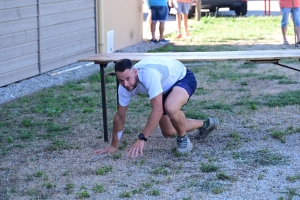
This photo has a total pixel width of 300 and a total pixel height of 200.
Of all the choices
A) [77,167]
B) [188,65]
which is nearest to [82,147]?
[77,167]

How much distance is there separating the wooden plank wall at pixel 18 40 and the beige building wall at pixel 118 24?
7.29 feet

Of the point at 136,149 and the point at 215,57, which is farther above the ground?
the point at 215,57

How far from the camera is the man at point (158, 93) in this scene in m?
4.85

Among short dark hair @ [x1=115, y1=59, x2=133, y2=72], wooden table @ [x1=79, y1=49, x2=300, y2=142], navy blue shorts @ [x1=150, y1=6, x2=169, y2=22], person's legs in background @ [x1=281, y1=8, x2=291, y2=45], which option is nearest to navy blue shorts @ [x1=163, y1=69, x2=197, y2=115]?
wooden table @ [x1=79, y1=49, x2=300, y2=142]

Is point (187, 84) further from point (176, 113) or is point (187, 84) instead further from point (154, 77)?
point (154, 77)

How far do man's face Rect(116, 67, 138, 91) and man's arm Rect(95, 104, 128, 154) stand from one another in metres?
0.38

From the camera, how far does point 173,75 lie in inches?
208

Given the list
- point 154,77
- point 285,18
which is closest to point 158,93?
point 154,77

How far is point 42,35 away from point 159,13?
4137 millimetres

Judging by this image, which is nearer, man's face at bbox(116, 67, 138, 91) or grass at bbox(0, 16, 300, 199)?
grass at bbox(0, 16, 300, 199)

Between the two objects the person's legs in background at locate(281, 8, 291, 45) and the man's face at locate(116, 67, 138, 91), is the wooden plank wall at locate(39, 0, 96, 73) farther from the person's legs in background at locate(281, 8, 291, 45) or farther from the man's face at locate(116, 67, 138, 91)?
the man's face at locate(116, 67, 138, 91)

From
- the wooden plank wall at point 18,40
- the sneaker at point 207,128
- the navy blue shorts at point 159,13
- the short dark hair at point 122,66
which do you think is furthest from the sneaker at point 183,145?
the navy blue shorts at point 159,13

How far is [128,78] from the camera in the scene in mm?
4785

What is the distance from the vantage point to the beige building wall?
11.2 metres
